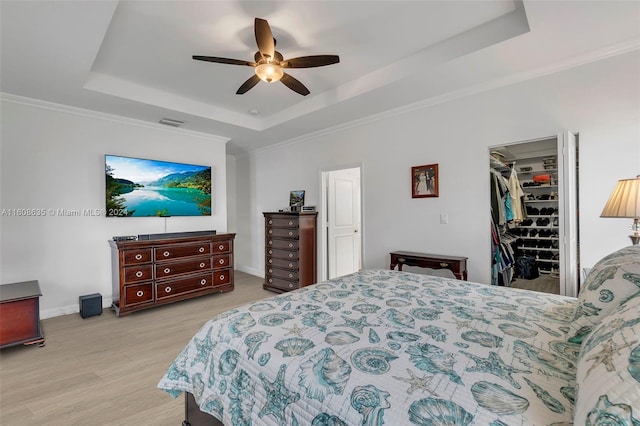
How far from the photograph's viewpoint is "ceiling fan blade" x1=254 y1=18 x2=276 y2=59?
198 cm

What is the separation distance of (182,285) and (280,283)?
4.66ft

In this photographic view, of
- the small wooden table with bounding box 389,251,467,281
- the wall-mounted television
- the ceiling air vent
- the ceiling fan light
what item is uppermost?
the ceiling air vent

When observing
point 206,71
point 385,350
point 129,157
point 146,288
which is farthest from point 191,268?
point 385,350

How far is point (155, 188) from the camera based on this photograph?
4273 mm

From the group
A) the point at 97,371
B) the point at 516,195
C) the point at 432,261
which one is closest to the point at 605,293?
the point at 432,261

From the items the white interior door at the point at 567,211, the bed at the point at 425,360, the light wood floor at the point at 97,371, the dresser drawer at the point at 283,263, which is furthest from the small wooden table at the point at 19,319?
the white interior door at the point at 567,211

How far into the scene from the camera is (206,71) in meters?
3.11

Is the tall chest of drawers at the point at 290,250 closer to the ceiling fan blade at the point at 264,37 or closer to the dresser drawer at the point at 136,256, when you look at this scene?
the dresser drawer at the point at 136,256

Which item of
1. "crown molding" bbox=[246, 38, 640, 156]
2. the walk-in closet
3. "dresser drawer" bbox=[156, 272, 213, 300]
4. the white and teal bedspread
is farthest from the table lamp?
"dresser drawer" bbox=[156, 272, 213, 300]

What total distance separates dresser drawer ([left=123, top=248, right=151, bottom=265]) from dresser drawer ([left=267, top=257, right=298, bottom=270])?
1783 mm

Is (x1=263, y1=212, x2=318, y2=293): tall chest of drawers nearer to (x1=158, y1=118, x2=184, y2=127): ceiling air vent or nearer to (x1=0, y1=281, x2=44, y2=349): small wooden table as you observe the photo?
(x1=158, y1=118, x2=184, y2=127): ceiling air vent

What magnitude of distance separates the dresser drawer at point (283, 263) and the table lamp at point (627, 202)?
3.55 meters

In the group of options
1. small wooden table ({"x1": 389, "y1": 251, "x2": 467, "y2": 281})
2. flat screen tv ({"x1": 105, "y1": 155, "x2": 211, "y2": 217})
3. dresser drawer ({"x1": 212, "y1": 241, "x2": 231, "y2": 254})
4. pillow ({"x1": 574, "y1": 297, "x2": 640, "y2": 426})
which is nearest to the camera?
pillow ({"x1": 574, "y1": 297, "x2": 640, "y2": 426})

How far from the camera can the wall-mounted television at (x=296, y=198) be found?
5.00 m
